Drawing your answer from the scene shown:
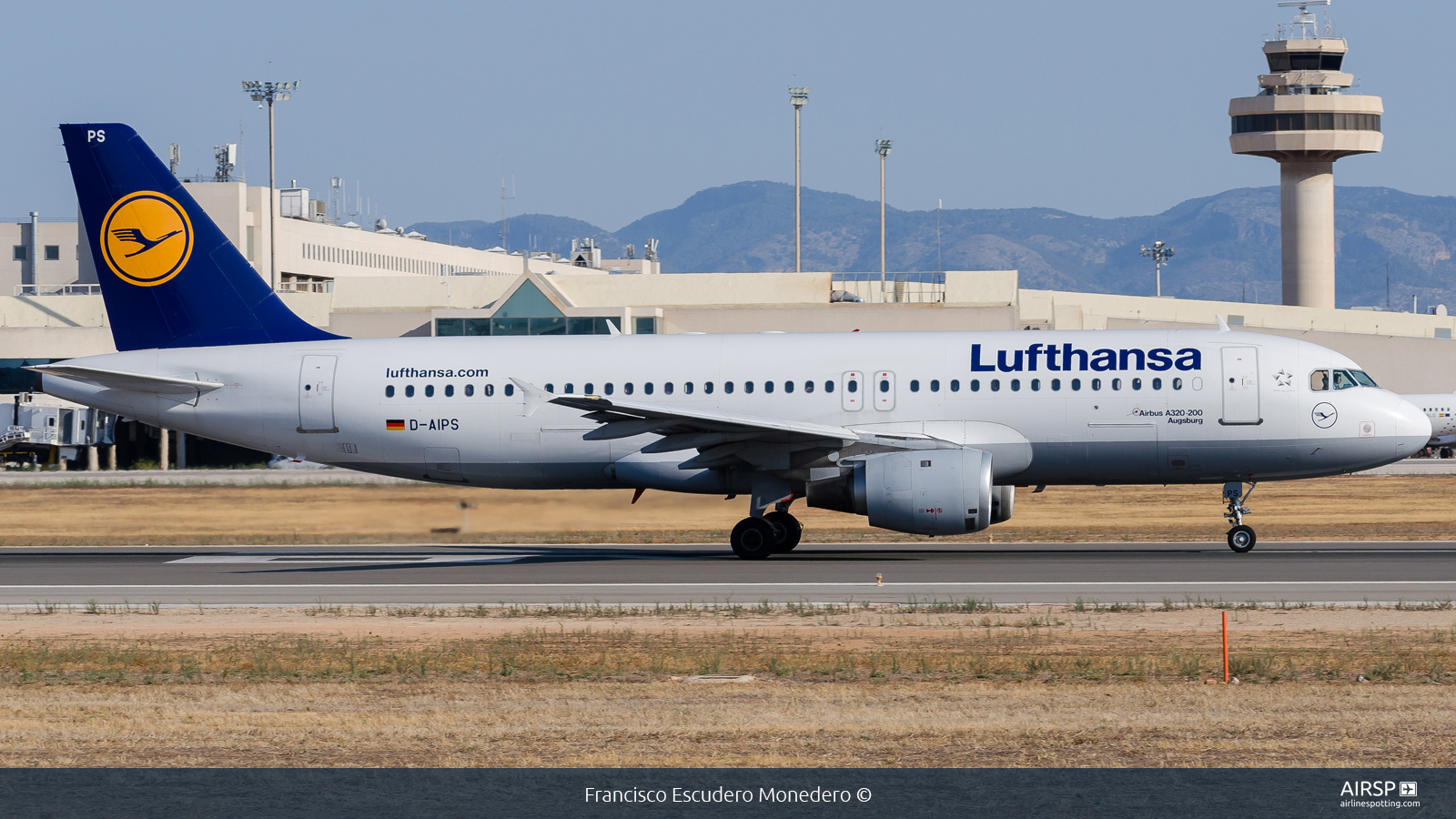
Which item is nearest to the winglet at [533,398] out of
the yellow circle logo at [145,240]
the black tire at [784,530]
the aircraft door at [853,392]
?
the black tire at [784,530]

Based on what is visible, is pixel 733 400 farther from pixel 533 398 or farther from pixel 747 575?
pixel 747 575

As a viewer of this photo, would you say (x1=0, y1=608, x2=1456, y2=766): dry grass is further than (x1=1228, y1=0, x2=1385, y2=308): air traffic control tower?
A: No

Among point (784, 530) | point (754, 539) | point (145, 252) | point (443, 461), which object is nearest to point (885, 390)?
point (784, 530)

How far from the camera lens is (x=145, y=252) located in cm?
3178

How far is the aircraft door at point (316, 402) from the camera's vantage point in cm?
3094

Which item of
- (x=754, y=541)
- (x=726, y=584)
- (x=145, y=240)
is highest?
(x=145, y=240)

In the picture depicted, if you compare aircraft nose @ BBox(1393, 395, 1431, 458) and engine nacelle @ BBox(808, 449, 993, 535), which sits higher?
aircraft nose @ BBox(1393, 395, 1431, 458)

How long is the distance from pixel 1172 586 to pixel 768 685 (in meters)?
9.95

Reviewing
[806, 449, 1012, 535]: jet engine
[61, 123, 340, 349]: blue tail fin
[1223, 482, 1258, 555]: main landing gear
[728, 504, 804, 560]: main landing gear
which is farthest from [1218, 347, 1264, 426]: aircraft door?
[61, 123, 340, 349]: blue tail fin

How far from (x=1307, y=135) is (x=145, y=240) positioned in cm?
11174

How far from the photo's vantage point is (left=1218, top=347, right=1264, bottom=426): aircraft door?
28250 mm

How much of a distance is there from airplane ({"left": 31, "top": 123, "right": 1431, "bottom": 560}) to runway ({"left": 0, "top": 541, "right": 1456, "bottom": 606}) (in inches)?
56.2

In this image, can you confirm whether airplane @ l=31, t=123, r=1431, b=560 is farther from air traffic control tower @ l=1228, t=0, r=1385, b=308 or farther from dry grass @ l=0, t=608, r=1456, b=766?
air traffic control tower @ l=1228, t=0, r=1385, b=308
